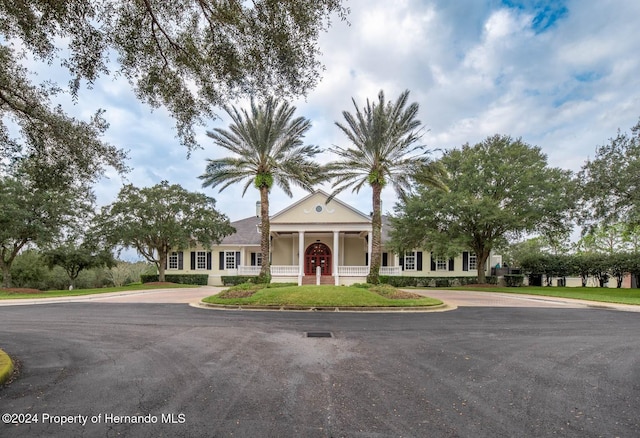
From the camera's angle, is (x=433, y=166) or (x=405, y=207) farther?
(x=405, y=207)

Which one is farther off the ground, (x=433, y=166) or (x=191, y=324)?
(x=433, y=166)

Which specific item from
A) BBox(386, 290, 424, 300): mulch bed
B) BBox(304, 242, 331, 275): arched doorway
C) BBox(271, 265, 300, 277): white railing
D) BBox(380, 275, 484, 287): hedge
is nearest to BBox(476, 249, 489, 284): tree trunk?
BBox(380, 275, 484, 287): hedge

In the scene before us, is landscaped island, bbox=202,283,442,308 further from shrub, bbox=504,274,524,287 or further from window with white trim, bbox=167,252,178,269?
shrub, bbox=504,274,524,287

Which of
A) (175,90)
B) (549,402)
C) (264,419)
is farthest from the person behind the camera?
(175,90)

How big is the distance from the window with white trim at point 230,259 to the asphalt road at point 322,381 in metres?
22.8

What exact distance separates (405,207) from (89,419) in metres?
26.2

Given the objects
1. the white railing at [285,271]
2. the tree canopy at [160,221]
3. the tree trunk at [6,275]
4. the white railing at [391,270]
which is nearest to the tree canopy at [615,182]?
the white railing at [391,270]

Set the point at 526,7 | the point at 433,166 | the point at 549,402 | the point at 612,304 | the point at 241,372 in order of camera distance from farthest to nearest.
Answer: the point at 433,166 < the point at 612,304 < the point at 526,7 < the point at 241,372 < the point at 549,402

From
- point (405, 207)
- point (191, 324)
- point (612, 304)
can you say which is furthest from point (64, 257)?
point (612, 304)

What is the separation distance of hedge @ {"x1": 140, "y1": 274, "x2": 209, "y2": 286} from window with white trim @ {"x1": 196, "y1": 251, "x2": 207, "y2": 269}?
1107 millimetres

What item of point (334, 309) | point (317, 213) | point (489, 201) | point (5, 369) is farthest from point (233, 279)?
point (5, 369)

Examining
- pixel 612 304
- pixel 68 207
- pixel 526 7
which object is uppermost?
pixel 526 7

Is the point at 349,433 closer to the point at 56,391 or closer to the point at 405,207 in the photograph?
the point at 56,391

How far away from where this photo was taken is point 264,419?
13.2ft
